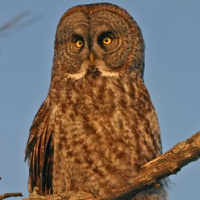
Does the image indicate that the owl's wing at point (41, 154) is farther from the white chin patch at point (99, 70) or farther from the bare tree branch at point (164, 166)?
the bare tree branch at point (164, 166)

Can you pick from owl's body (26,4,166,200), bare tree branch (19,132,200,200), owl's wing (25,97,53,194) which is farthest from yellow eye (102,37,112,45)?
bare tree branch (19,132,200,200)

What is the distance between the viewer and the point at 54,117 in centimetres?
593

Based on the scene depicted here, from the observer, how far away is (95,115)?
19.2ft

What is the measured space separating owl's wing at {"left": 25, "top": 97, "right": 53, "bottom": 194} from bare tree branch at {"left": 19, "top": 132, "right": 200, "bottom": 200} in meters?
1.10

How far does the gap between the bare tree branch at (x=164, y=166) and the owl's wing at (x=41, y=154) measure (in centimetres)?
110

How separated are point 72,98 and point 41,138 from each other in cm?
56

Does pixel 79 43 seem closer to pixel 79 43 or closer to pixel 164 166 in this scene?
pixel 79 43

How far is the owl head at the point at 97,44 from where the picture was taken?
20.9 feet

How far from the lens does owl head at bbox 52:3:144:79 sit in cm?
638

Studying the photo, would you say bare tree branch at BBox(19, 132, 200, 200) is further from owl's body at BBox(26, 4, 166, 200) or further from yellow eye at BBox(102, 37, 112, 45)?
yellow eye at BBox(102, 37, 112, 45)

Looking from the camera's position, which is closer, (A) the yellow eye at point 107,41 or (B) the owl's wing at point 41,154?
(B) the owl's wing at point 41,154

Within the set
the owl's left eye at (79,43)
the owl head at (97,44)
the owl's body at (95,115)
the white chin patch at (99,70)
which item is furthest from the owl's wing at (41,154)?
the owl's left eye at (79,43)

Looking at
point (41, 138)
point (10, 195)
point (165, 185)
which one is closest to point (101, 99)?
point (41, 138)

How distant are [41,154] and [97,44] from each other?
1467 mm
